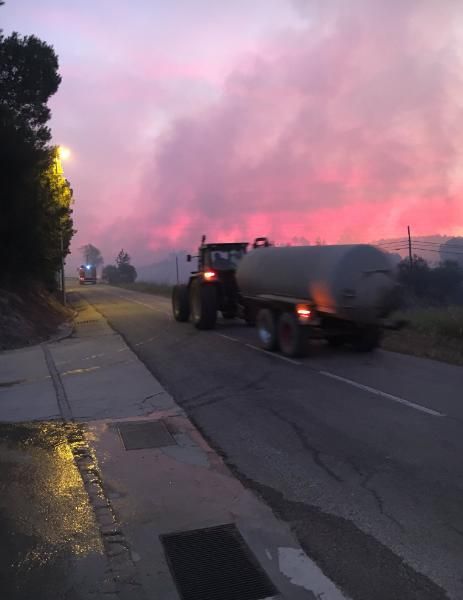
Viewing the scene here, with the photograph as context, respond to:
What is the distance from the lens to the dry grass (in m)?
12.1

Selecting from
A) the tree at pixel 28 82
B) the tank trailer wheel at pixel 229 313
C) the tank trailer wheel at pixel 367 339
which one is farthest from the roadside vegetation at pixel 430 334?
the tree at pixel 28 82

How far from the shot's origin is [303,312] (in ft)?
37.3

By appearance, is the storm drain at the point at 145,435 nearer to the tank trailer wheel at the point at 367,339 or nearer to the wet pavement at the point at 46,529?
the wet pavement at the point at 46,529

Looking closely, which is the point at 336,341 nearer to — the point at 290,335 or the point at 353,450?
the point at 290,335

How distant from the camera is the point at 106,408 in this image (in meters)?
8.20

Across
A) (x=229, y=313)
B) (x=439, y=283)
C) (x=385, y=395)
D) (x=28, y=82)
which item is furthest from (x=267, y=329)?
(x=439, y=283)

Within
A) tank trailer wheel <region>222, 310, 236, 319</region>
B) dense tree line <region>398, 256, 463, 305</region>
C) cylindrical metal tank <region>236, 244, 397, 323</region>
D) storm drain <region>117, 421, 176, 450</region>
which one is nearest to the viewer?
storm drain <region>117, 421, 176, 450</region>

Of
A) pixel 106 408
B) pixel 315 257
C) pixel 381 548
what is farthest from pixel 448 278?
pixel 381 548

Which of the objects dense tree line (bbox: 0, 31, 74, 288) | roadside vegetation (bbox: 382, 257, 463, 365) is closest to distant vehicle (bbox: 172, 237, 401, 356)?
roadside vegetation (bbox: 382, 257, 463, 365)

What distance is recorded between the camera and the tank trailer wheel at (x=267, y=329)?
1249 centimetres

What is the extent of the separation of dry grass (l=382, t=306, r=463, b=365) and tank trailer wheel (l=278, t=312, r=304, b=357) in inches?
103

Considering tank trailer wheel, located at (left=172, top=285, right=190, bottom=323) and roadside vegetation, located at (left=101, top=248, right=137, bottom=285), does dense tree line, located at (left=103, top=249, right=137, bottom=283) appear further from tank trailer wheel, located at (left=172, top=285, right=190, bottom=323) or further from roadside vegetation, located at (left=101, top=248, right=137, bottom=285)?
tank trailer wheel, located at (left=172, top=285, right=190, bottom=323)

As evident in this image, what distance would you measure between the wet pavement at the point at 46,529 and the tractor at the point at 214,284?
34.3 feet

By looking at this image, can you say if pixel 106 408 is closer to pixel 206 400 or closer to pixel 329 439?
pixel 206 400
